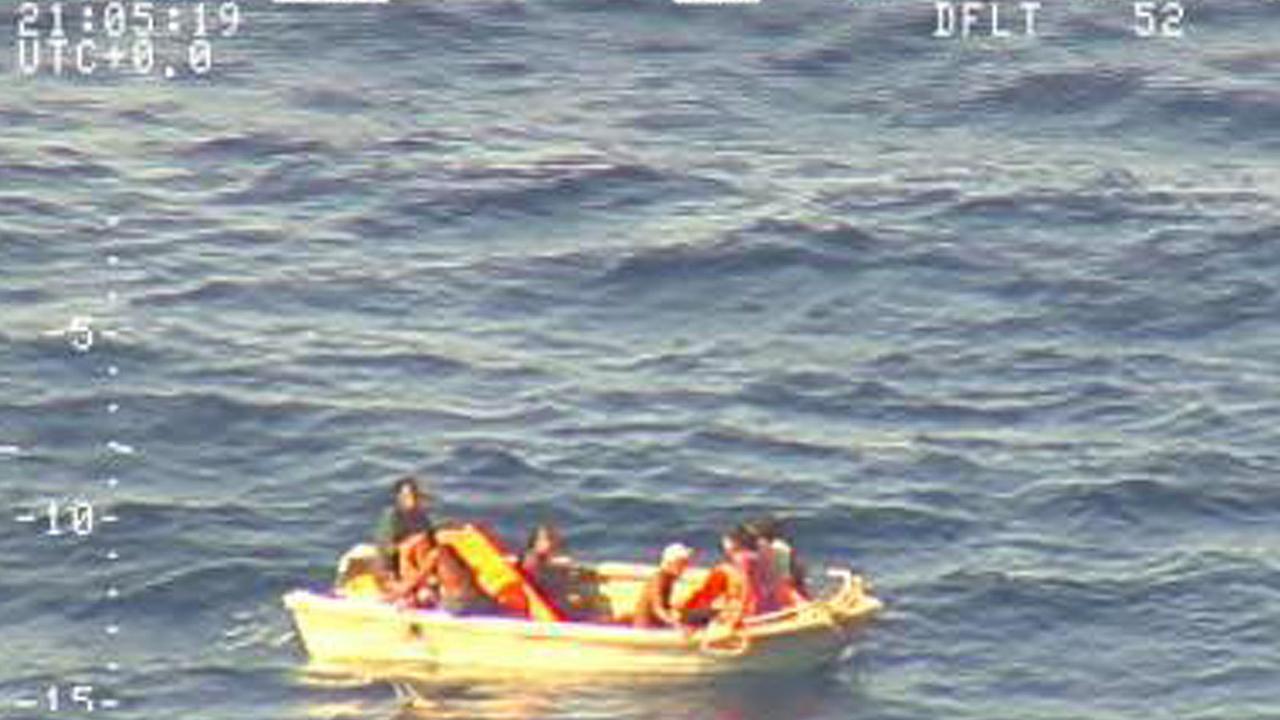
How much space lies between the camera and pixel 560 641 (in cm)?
5216

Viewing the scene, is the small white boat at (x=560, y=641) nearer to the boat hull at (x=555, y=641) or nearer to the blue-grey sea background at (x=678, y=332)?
the boat hull at (x=555, y=641)

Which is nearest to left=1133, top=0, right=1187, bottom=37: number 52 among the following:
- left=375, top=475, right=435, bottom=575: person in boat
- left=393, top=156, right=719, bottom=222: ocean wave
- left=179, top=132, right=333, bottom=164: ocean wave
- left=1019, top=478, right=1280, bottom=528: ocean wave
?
left=393, top=156, right=719, bottom=222: ocean wave

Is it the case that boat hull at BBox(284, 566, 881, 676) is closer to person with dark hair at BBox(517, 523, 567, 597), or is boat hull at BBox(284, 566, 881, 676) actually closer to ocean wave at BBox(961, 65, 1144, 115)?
person with dark hair at BBox(517, 523, 567, 597)

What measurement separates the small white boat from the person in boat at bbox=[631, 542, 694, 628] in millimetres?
298

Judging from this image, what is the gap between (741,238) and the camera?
69.1 meters

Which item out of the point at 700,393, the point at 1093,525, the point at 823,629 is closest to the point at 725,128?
the point at 700,393

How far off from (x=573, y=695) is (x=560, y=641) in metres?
0.69

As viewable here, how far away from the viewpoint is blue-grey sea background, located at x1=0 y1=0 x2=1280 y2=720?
5409 cm

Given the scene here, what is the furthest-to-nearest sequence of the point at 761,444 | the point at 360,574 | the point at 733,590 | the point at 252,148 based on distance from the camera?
the point at 252,148 → the point at 761,444 → the point at 360,574 → the point at 733,590

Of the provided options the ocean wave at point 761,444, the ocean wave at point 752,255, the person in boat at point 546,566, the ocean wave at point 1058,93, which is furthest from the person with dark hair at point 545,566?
the ocean wave at point 1058,93

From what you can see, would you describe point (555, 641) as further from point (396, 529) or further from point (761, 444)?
point (761, 444)

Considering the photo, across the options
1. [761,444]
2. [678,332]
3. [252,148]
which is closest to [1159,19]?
[252,148]

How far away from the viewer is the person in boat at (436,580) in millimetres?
52750

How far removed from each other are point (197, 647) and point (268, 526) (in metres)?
3.98
